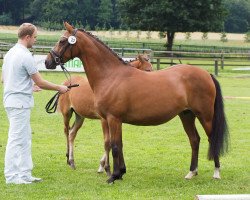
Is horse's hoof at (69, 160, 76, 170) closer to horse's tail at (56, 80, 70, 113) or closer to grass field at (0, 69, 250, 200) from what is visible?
grass field at (0, 69, 250, 200)

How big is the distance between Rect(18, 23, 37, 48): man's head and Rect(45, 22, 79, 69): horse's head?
474 millimetres

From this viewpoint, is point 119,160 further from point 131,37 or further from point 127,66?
point 131,37

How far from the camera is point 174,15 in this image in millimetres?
63469

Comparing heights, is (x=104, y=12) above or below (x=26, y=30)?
below

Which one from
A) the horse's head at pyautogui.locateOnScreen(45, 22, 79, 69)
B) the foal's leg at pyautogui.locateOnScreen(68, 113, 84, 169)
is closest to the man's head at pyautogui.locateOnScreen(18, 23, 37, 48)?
the horse's head at pyautogui.locateOnScreen(45, 22, 79, 69)

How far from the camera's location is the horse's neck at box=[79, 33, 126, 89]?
9367mm

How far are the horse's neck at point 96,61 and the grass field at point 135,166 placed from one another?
1.61 m

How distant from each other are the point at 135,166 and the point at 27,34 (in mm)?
3166

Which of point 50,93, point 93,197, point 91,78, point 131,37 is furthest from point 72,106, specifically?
point 131,37

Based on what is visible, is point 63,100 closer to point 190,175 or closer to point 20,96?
point 20,96

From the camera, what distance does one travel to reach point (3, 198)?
7.96 metres

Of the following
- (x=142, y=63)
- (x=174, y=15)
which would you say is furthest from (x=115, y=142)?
(x=174, y=15)

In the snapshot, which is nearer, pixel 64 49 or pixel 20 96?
pixel 20 96

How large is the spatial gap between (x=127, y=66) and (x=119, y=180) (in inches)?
70.1
